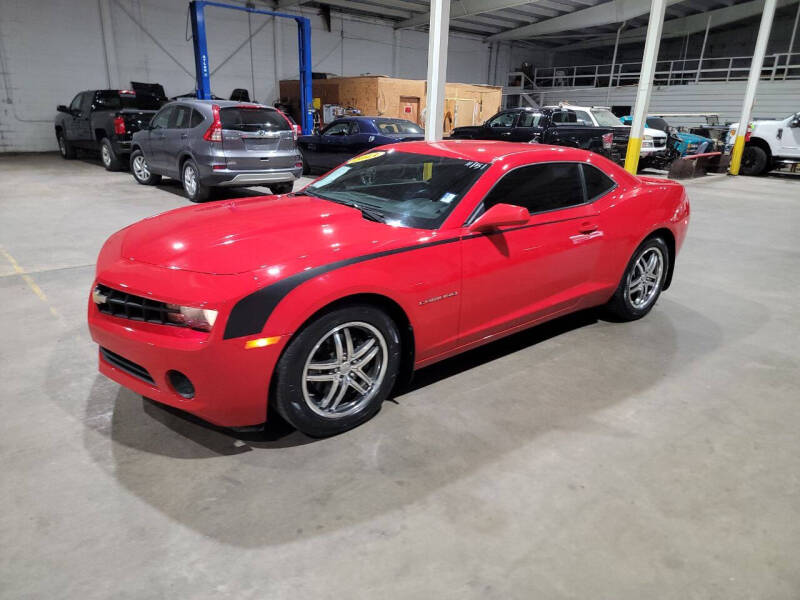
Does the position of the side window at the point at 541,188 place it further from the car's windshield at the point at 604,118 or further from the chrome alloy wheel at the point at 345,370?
the car's windshield at the point at 604,118

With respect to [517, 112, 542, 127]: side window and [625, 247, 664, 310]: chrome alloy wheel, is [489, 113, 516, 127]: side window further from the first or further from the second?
[625, 247, 664, 310]: chrome alloy wheel

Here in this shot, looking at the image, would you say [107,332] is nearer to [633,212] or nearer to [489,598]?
[489,598]

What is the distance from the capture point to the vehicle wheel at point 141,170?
1020 cm

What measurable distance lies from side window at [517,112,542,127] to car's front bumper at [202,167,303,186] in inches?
285

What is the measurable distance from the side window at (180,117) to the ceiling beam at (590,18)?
58.9 ft

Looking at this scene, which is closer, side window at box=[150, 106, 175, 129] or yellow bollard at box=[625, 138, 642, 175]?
side window at box=[150, 106, 175, 129]

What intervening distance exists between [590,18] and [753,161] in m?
10.4

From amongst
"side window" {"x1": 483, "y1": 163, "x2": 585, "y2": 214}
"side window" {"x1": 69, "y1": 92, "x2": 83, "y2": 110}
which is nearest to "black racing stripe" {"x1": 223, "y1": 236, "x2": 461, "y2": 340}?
"side window" {"x1": 483, "y1": 163, "x2": 585, "y2": 214}

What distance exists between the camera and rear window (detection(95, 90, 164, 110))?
12672 mm

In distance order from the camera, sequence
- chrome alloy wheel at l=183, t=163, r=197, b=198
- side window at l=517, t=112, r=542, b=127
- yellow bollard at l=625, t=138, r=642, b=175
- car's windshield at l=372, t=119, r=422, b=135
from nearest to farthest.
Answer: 1. chrome alloy wheel at l=183, t=163, r=197, b=198
2. car's windshield at l=372, t=119, r=422, b=135
3. yellow bollard at l=625, t=138, r=642, b=175
4. side window at l=517, t=112, r=542, b=127

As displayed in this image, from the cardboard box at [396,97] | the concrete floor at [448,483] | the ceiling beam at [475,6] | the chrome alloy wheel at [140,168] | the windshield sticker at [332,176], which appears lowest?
the concrete floor at [448,483]

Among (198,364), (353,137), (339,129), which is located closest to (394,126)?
(353,137)

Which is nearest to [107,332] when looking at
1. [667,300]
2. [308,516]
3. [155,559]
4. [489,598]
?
[155,559]

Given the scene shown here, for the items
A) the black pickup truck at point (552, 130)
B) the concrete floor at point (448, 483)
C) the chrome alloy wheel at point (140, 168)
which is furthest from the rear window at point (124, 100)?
the concrete floor at point (448, 483)
